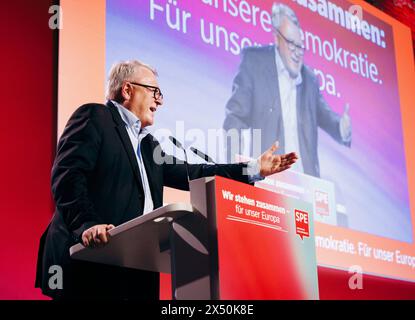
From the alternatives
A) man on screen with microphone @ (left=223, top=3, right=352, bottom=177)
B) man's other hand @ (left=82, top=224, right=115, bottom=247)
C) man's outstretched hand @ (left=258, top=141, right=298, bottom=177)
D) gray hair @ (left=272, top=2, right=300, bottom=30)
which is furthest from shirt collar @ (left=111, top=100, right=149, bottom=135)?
gray hair @ (left=272, top=2, right=300, bottom=30)

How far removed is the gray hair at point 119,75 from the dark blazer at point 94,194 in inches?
6.3

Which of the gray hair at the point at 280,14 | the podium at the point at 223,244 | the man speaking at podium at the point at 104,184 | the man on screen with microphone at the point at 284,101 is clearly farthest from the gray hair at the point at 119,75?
the gray hair at the point at 280,14

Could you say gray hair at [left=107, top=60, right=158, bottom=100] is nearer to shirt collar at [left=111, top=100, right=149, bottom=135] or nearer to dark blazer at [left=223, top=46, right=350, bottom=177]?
shirt collar at [left=111, top=100, right=149, bottom=135]

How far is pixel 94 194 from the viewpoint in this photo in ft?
7.22

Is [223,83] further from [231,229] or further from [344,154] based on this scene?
[231,229]

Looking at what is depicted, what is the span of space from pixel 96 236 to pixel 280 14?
2614mm

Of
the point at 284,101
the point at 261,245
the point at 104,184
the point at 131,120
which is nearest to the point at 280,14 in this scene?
the point at 284,101

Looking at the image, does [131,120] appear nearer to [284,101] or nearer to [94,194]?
[94,194]

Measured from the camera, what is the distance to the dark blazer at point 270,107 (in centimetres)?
369

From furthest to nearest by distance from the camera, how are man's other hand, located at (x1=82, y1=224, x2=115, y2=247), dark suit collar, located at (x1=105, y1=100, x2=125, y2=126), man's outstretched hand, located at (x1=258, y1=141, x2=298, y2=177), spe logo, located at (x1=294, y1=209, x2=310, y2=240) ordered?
dark suit collar, located at (x1=105, y1=100, x2=125, y2=126) → man's outstretched hand, located at (x1=258, y1=141, x2=298, y2=177) → spe logo, located at (x1=294, y1=209, x2=310, y2=240) → man's other hand, located at (x1=82, y1=224, x2=115, y2=247)

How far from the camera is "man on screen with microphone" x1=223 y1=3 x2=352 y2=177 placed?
371 cm

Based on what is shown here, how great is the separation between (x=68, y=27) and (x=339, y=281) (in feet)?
6.76

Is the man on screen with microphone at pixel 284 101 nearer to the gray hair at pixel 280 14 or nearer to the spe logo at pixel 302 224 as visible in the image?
the gray hair at pixel 280 14

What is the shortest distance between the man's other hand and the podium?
0.02 m
